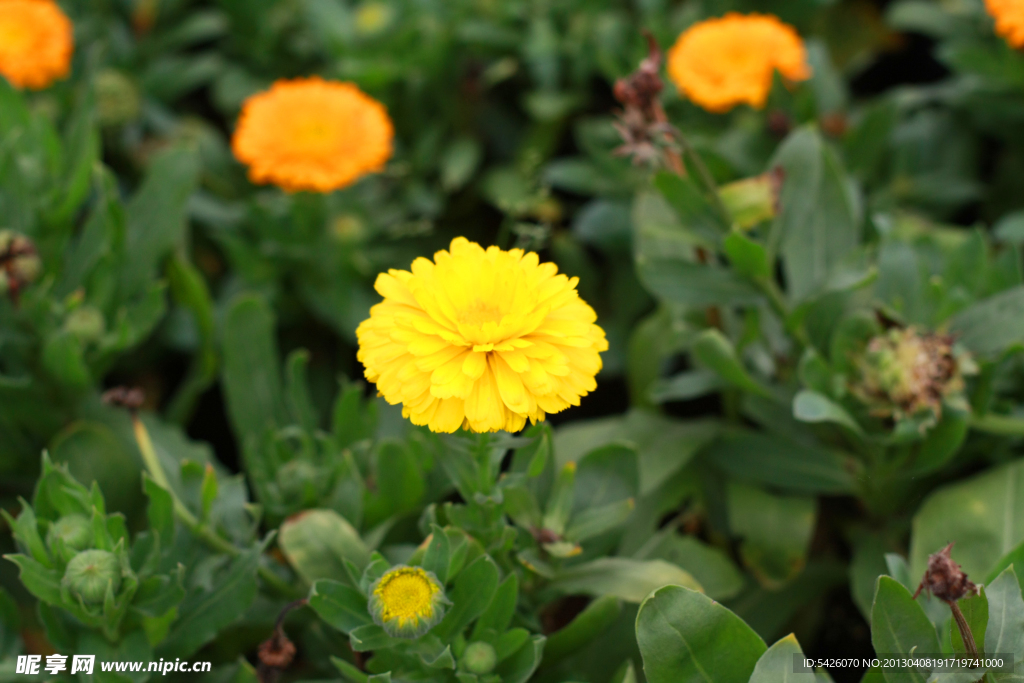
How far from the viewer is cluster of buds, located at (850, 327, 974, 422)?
1.19 meters

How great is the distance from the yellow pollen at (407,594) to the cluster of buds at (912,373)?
0.75 meters

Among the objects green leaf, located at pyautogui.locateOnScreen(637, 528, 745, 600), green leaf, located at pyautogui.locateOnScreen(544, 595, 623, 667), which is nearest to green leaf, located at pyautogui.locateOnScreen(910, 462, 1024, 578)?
green leaf, located at pyautogui.locateOnScreen(637, 528, 745, 600)

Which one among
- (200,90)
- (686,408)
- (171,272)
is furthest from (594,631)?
(200,90)

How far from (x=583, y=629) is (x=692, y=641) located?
190mm

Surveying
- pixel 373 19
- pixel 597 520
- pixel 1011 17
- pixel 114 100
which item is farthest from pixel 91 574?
pixel 1011 17

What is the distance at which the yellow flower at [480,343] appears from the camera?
0.79 metres

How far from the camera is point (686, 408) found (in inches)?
70.8

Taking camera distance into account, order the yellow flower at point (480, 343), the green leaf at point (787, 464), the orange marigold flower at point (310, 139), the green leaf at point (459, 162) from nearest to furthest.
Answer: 1. the yellow flower at point (480, 343)
2. the green leaf at point (787, 464)
3. the orange marigold flower at point (310, 139)
4. the green leaf at point (459, 162)

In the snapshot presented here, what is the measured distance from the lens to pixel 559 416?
1.78 meters

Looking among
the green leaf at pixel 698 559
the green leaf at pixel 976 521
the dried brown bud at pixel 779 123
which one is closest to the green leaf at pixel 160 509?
the green leaf at pixel 698 559

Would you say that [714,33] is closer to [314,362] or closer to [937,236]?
[937,236]

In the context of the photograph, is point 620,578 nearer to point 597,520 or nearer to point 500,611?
point 597,520

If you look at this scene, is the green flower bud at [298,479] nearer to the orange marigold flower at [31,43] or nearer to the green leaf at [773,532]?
the green leaf at [773,532]

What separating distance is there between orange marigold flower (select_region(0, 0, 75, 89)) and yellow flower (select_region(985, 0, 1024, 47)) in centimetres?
183
